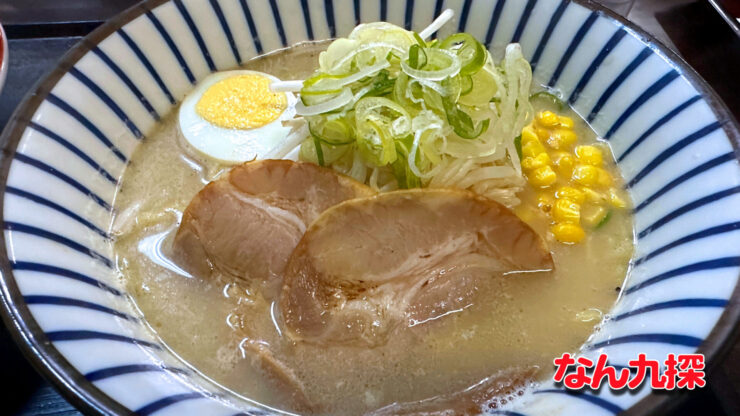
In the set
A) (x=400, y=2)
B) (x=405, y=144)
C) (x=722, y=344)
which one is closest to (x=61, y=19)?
(x=400, y=2)

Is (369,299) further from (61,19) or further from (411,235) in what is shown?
(61,19)

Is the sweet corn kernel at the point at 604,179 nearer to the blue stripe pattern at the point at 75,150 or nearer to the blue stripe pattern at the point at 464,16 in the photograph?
the blue stripe pattern at the point at 464,16

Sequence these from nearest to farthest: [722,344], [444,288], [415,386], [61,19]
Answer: [722,344] < [415,386] < [444,288] < [61,19]

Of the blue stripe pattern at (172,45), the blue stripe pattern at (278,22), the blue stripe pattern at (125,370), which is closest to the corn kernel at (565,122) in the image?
the blue stripe pattern at (278,22)

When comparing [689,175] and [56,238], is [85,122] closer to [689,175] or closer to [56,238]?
[56,238]

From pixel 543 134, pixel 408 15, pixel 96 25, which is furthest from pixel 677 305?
pixel 96 25

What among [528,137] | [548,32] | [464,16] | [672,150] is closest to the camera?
[672,150]
